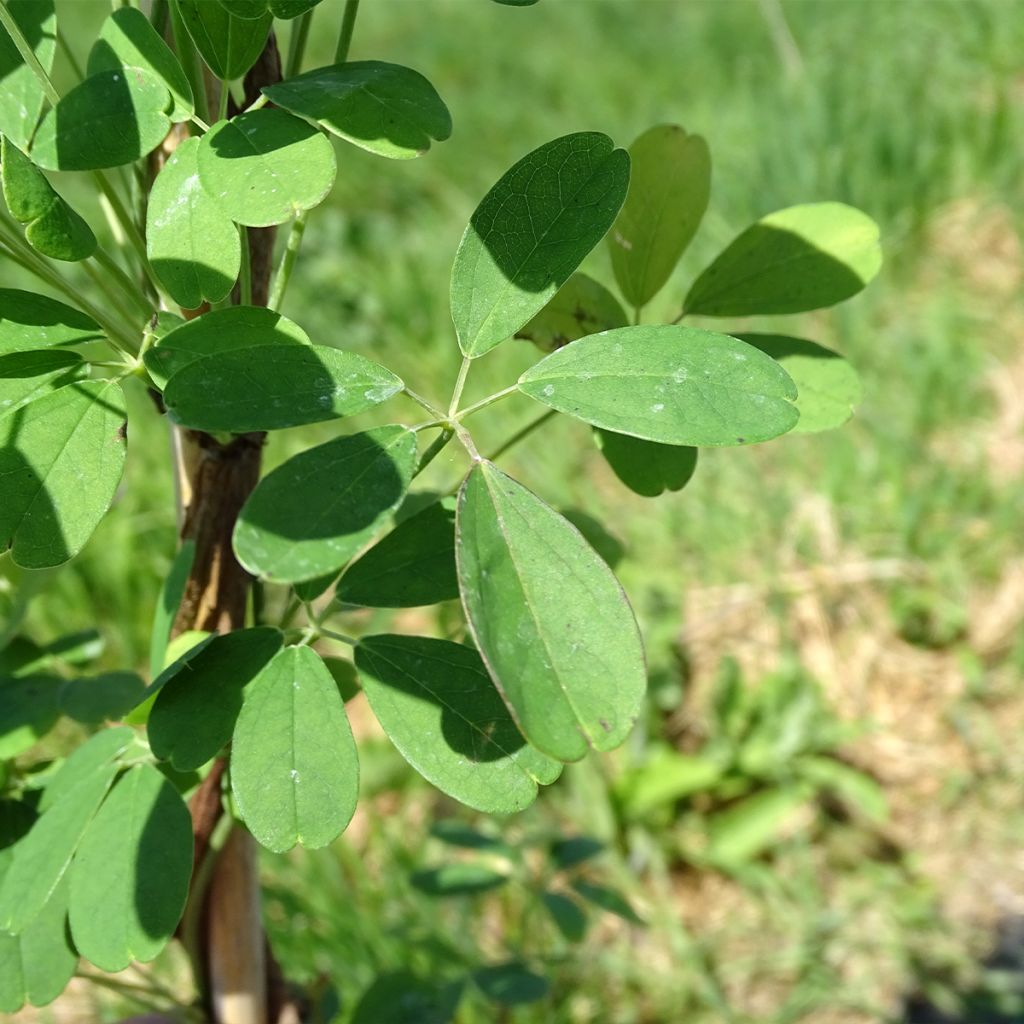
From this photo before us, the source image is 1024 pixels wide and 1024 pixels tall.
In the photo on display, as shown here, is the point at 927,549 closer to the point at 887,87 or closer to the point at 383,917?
the point at 383,917

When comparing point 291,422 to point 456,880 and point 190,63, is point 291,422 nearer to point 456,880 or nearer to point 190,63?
point 190,63

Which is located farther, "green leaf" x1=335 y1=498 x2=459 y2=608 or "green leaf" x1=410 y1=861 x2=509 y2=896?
"green leaf" x1=410 y1=861 x2=509 y2=896

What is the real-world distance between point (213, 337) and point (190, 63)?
0.51 ft

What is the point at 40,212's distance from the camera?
49 centimetres

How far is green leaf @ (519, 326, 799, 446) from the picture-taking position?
1.57 ft

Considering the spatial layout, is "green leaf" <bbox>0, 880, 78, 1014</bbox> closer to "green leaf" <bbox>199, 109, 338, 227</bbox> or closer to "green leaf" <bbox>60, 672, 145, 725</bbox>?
"green leaf" <bbox>60, 672, 145, 725</bbox>

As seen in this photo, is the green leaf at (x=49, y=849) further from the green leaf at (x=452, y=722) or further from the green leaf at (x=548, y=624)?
the green leaf at (x=548, y=624)

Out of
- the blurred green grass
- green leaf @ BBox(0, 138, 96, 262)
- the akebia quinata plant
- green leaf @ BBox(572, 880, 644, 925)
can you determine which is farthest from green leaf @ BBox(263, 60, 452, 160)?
the blurred green grass

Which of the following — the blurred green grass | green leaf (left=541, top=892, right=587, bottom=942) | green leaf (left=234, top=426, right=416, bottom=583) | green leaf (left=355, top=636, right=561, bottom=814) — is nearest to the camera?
green leaf (left=234, top=426, right=416, bottom=583)

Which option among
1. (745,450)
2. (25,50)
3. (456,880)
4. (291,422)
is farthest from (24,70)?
(745,450)

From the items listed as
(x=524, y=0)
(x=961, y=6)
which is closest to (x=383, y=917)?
(x=524, y=0)

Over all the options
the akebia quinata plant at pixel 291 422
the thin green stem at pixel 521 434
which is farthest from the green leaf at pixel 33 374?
the thin green stem at pixel 521 434

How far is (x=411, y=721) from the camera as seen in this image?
0.56 meters

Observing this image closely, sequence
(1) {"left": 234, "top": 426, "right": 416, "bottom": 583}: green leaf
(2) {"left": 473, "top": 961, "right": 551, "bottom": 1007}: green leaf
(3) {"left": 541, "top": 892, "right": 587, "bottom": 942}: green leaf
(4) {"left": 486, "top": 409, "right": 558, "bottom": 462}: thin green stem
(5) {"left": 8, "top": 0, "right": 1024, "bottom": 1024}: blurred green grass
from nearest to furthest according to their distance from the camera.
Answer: (1) {"left": 234, "top": 426, "right": 416, "bottom": 583}: green leaf → (4) {"left": 486, "top": 409, "right": 558, "bottom": 462}: thin green stem → (2) {"left": 473, "top": 961, "right": 551, "bottom": 1007}: green leaf → (3) {"left": 541, "top": 892, "right": 587, "bottom": 942}: green leaf → (5) {"left": 8, "top": 0, "right": 1024, "bottom": 1024}: blurred green grass
